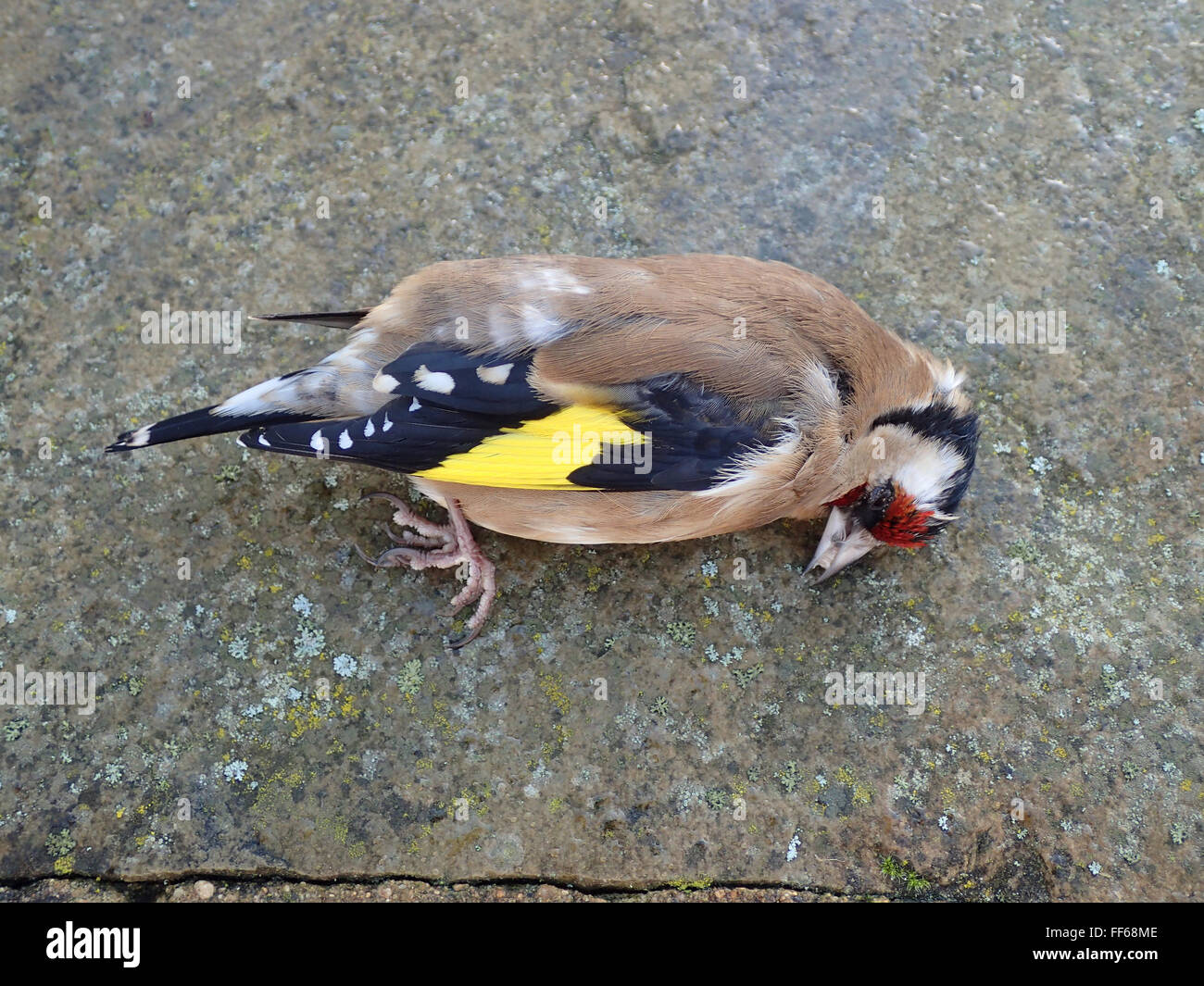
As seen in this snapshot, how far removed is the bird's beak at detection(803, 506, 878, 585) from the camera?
2.82 metres

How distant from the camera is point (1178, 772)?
2713mm

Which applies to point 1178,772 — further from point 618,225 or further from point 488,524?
point 618,225

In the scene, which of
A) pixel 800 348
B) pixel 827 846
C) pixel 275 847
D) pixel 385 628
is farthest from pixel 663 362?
pixel 275 847

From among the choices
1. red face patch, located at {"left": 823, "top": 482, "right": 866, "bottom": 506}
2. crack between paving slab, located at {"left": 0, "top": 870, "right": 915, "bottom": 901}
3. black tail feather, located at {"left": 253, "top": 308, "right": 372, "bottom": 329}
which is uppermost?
black tail feather, located at {"left": 253, "top": 308, "right": 372, "bottom": 329}

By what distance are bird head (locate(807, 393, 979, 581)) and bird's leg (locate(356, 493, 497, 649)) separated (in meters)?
1.09

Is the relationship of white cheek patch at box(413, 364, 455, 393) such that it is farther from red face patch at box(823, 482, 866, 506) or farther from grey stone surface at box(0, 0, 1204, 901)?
red face patch at box(823, 482, 866, 506)

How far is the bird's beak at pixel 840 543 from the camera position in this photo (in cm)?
282

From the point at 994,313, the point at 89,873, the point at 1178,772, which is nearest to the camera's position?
the point at 89,873

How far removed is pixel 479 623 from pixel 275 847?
827 mm

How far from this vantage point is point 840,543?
2846 millimetres

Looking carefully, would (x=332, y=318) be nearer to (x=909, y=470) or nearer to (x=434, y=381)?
(x=434, y=381)

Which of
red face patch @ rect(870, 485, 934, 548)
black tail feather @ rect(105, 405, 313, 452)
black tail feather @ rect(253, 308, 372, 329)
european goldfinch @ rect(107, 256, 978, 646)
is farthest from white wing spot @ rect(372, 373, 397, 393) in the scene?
red face patch @ rect(870, 485, 934, 548)

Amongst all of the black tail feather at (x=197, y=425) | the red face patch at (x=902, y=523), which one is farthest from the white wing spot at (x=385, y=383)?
the red face patch at (x=902, y=523)

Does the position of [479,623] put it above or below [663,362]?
below
